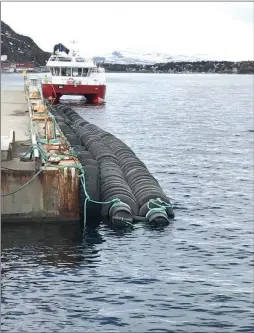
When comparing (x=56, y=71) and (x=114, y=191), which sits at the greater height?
(x=56, y=71)

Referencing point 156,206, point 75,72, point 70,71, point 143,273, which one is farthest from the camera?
point 70,71

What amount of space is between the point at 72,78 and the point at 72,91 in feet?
5.09

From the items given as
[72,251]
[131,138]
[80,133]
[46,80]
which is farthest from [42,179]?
[46,80]

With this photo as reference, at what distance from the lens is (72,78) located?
7162cm

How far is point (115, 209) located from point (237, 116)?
51531 millimetres

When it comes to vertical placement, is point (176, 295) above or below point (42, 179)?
below

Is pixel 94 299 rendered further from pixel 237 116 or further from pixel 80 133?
pixel 237 116

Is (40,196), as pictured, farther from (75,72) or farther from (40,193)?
(75,72)

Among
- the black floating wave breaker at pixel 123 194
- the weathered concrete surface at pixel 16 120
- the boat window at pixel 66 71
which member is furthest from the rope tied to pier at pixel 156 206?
the boat window at pixel 66 71

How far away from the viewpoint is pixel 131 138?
148 feet

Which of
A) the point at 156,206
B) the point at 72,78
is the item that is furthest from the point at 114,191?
the point at 72,78

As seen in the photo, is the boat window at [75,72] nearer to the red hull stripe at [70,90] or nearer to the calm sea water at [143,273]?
the red hull stripe at [70,90]

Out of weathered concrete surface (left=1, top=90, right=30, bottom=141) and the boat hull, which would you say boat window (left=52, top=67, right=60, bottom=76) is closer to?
the boat hull

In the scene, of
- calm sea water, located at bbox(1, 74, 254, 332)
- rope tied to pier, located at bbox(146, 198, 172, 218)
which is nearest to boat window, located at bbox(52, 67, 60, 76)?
calm sea water, located at bbox(1, 74, 254, 332)
